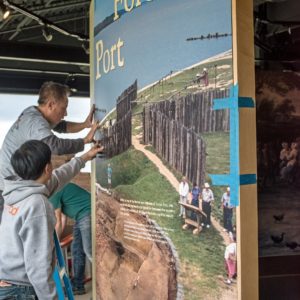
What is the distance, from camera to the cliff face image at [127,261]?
1799 mm

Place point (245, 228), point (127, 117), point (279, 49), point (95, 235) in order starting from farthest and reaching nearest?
point (279, 49), point (95, 235), point (127, 117), point (245, 228)

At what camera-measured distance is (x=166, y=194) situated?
179 centimetres

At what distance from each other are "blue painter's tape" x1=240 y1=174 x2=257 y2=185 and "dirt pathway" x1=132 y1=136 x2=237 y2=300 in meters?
0.16

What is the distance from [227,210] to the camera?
1518mm

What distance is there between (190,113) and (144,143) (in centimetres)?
33

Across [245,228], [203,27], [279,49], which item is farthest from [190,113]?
[279,49]

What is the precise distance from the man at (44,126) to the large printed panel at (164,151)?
1.42 ft

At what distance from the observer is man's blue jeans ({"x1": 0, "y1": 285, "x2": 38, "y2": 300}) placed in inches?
76.7

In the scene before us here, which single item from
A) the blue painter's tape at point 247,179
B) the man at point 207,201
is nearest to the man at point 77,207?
the man at point 207,201

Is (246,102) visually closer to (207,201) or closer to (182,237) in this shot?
(207,201)

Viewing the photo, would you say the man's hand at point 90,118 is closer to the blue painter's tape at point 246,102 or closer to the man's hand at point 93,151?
the man's hand at point 93,151

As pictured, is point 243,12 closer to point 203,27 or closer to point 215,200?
point 203,27

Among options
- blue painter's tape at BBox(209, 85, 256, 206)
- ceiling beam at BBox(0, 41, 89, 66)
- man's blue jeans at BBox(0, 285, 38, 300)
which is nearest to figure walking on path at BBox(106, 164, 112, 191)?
man's blue jeans at BBox(0, 285, 38, 300)

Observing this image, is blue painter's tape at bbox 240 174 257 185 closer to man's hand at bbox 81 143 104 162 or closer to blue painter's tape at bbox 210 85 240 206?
blue painter's tape at bbox 210 85 240 206
